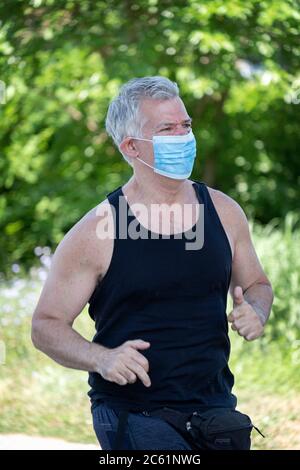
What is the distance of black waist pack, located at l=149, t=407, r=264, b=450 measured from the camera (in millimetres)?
2961

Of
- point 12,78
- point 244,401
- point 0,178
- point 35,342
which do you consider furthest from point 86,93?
point 35,342

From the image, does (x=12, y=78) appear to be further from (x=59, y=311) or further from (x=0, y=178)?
(x=59, y=311)

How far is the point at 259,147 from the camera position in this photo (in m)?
10.2

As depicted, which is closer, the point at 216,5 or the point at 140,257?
the point at 140,257

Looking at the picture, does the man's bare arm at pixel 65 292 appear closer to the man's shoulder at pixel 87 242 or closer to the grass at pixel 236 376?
the man's shoulder at pixel 87 242

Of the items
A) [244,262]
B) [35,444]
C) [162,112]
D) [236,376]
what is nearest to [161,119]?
[162,112]

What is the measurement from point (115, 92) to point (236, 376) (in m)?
2.92

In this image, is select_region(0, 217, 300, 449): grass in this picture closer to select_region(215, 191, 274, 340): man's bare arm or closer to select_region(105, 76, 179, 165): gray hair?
select_region(215, 191, 274, 340): man's bare arm

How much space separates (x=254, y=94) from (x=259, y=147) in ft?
2.33

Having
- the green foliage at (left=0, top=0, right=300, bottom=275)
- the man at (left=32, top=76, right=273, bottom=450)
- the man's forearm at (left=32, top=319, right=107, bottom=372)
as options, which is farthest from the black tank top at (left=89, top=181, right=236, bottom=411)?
the green foliage at (left=0, top=0, right=300, bottom=275)

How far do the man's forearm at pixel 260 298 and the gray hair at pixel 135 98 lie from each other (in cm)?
63

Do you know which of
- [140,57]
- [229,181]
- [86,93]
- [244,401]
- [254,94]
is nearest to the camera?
[244,401]

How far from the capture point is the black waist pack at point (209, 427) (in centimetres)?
296

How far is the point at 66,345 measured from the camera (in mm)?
2986
